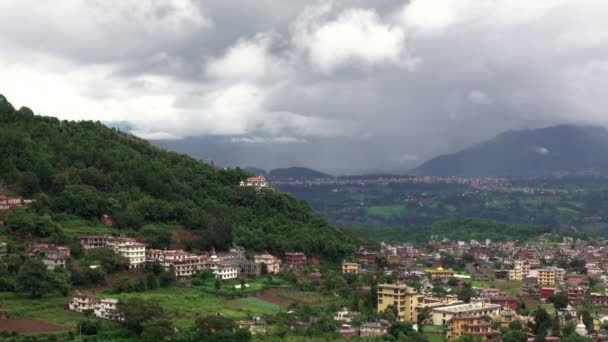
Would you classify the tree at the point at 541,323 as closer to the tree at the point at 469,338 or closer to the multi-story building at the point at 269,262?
the tree at the point at 469,338

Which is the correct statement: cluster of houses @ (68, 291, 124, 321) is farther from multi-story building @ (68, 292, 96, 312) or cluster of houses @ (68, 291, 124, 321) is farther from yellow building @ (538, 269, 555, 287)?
yellow building @ (538, 269, 555, 287)

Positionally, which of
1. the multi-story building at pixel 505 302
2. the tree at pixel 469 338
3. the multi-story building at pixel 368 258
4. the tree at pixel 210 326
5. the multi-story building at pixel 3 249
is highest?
the multi-story building at pixel 3 249

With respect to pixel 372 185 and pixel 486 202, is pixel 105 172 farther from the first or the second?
pixel 372 185

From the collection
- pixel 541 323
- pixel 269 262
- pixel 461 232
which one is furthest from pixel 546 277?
pixel 461 232

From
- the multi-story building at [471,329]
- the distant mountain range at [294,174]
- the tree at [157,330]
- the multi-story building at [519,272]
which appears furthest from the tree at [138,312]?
the distant mountain range at [294,174]

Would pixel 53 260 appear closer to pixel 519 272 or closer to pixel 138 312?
pixel 138 312

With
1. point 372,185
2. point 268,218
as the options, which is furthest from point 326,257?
point 372,185
